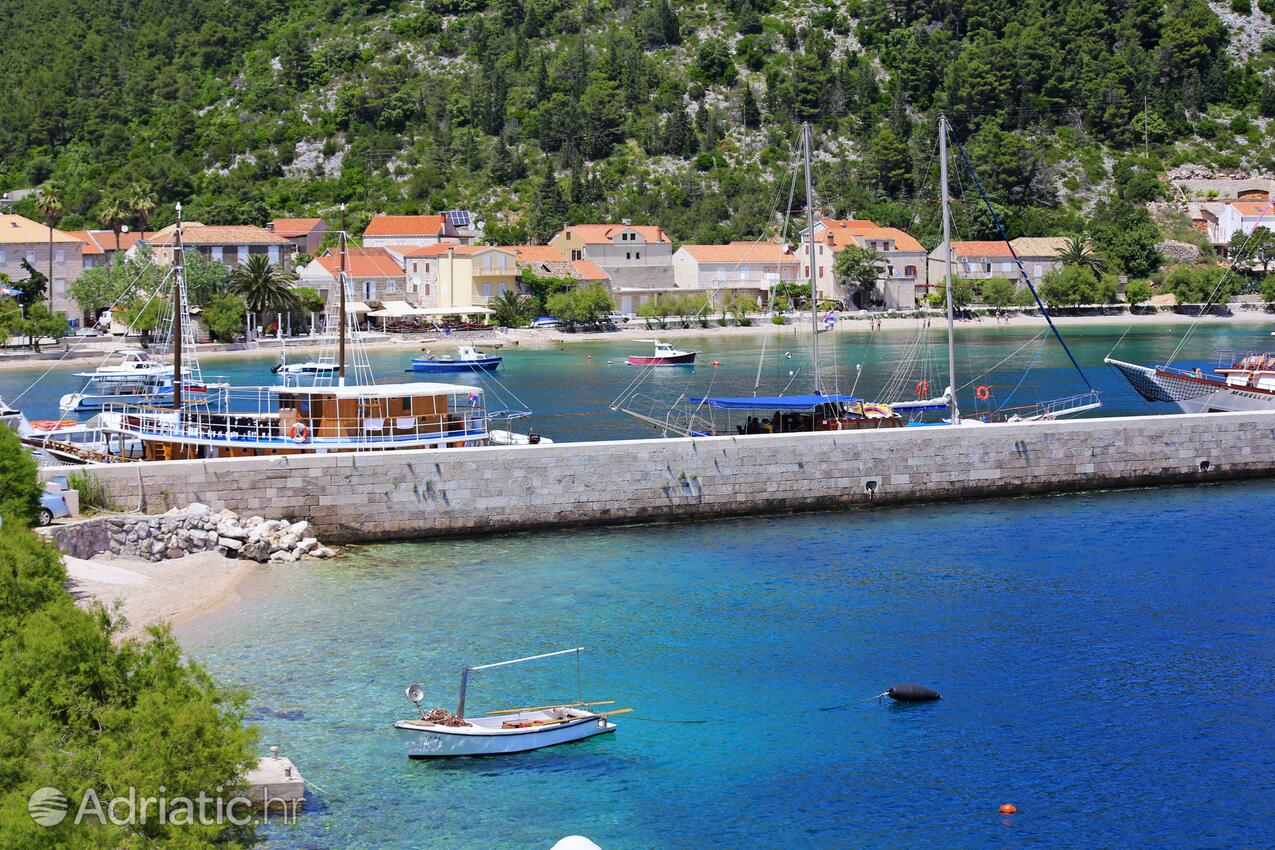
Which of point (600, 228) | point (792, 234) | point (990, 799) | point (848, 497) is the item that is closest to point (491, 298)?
point (600, 228)

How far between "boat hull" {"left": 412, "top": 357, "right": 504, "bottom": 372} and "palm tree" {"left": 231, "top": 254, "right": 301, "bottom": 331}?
61.3 ft

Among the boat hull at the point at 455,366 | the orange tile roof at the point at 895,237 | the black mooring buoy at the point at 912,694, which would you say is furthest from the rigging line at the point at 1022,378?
the black mooring buoy at the point at 912,694

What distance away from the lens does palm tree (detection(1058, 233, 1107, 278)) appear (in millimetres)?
130375

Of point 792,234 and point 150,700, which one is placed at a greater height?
point 792,234

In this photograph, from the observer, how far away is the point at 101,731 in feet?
54.5

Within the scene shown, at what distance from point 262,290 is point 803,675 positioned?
83812 mm

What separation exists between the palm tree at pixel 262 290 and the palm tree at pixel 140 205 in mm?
32065

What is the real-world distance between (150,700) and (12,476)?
55.3 ft

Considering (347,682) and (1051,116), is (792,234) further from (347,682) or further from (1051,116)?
(347,682)

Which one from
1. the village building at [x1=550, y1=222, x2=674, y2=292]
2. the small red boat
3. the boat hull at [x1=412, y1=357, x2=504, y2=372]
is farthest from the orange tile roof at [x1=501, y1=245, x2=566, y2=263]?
the boat hull at [x1=412, y1=357, x2=504, y2=372]

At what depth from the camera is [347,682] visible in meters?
26.0

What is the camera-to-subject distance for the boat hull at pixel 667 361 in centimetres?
8950

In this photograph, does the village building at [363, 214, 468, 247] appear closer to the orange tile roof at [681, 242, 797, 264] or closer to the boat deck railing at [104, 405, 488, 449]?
the orange tile roof at [681, 242, 797, 264]

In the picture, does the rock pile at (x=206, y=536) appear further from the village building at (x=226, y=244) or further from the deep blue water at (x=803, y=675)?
the village building at (x=226, y=244)
